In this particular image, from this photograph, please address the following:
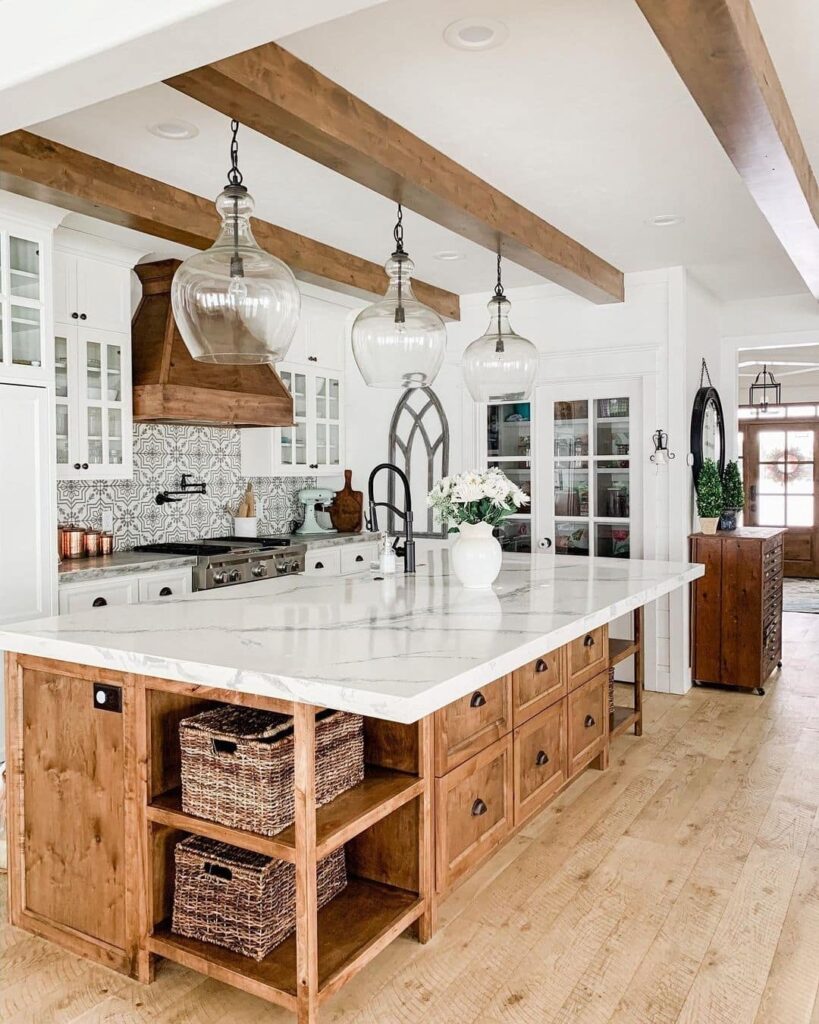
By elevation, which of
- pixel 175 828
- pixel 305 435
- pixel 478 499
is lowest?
pixel 175 828

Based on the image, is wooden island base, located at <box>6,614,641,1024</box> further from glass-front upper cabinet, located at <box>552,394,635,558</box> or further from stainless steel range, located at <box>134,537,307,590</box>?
glass-front upper cabinet, located at <box>552,394,635,558</box>

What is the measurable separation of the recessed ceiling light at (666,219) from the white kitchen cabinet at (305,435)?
251 cm

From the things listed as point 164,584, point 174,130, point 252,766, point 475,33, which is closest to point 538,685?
point 252,766

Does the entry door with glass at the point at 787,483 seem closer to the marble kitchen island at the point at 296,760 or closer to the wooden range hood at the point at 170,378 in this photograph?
the wooden range hood at the point at 170,378

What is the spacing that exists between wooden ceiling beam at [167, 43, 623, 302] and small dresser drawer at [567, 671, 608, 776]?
203 centimetres

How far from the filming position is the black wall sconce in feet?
17.6

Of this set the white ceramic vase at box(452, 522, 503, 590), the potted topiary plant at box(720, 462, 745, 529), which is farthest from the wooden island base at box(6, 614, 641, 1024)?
the potted topiary plant at box(720, 462, 745, 529)

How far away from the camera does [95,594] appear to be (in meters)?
4.12

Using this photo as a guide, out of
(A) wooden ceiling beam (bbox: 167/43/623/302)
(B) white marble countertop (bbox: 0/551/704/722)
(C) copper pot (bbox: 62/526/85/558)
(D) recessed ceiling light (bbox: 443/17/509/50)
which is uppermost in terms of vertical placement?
(D) recessed ceiling light (bbox: 443/17/509/50)

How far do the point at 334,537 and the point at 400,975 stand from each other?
3667 mm

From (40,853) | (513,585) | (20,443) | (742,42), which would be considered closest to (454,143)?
Result: (742,42)

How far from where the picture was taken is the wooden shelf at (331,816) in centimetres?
207

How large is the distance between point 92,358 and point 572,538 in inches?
127

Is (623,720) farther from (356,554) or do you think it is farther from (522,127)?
(522,127)
